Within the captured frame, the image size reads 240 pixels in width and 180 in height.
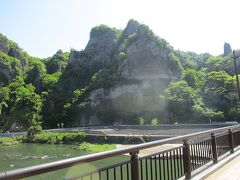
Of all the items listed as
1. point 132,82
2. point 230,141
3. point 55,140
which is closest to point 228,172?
point 230,141

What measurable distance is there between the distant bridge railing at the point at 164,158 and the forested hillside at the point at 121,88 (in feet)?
182

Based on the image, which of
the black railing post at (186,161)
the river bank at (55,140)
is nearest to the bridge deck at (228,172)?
the black railing post at (186,161)

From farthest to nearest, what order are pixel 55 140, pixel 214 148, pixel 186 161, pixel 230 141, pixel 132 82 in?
pixel 132 82, pixel 55 140, pixel 230 141, pixel 214 148, pixel 186 161

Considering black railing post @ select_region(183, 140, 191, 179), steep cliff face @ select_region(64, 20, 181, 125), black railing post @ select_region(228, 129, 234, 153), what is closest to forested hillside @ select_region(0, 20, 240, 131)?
steep cliff face @ select_region(64, 20, 181, 125)

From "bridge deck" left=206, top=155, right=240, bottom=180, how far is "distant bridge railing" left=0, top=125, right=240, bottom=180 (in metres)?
0.42

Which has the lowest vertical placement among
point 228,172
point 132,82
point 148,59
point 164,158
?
point 228,172

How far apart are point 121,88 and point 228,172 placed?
86.5 meters

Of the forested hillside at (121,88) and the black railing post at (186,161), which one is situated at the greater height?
the forested hillside at (121,88)

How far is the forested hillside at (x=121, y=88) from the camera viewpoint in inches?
2783

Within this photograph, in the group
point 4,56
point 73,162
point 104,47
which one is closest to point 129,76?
point 104,47

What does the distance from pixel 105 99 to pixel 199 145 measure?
88245 millimetres

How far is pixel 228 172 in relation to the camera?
7715 millimetres

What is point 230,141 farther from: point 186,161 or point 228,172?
point 186,161

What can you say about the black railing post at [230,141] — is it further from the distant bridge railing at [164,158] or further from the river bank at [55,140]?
the river bank at [55,140]
